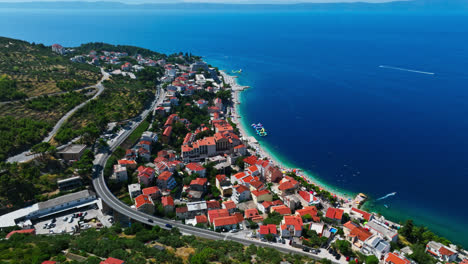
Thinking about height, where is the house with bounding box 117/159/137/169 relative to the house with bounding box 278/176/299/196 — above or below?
above

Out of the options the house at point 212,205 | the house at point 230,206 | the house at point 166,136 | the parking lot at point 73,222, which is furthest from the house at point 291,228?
the house at point 166,136

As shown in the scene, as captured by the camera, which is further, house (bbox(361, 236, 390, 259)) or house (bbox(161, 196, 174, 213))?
house (bbox(161, 196, 174, 213))

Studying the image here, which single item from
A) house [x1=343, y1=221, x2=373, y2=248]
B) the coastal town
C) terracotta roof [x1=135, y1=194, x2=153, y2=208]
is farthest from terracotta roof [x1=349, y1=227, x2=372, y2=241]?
terracotta roof [x1=135, y1=194, x2=153, y2=208]

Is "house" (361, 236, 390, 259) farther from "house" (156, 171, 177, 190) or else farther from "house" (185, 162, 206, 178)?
"house" (156, 171, 177, 190)

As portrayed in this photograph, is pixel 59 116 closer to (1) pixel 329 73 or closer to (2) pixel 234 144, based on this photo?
(2) pixel 234 144

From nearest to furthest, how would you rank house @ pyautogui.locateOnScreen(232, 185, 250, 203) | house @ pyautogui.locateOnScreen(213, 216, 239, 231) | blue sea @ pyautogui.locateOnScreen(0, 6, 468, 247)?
1. house @ pyautogui.locateOnScreen(213, 216, 239, 231)
2. house @ pyautogui.locateOnScreen(232, 185, 250, 203)
3. blue sea @ pyautogui.locateOnScreen(0, 6, 468, 247)

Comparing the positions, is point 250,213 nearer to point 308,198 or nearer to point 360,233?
point 308,198
